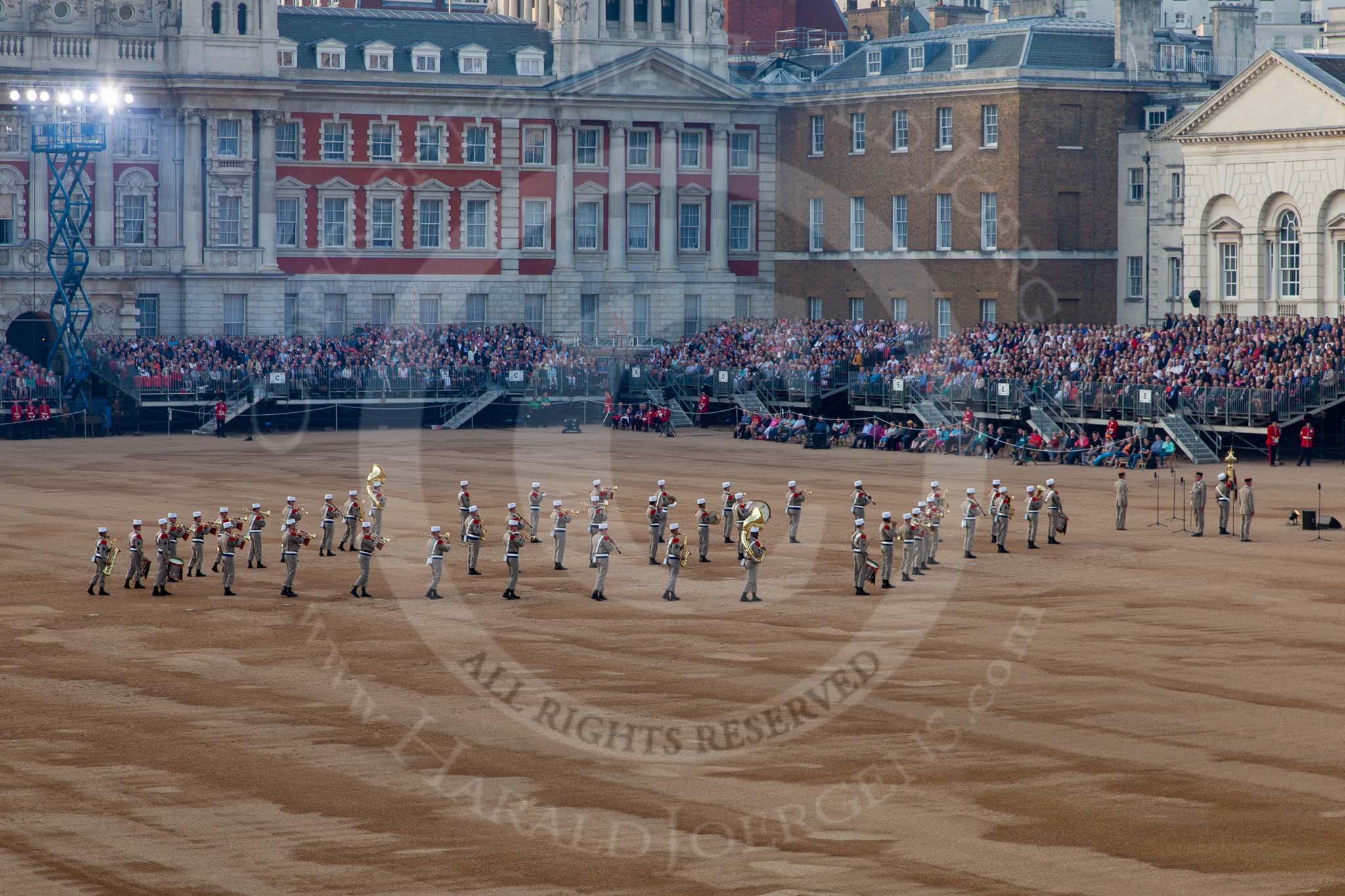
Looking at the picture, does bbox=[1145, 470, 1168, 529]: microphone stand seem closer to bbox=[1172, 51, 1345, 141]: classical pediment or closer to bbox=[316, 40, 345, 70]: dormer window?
bbox=[1172, 51, 1345, 141]: classical pediment

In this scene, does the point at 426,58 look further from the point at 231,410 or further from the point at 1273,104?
the point at 1273,104

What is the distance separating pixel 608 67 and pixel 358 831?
68.7 metres

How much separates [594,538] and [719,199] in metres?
54.4

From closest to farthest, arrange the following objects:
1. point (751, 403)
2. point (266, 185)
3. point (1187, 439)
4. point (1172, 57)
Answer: point (1187, 439)
point (751, 403)
point (1172, 57)
point (266, 185)

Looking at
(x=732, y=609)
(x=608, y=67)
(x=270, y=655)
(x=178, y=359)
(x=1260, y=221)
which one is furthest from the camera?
(x=608, y=67)

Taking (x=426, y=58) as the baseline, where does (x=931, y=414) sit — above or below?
below

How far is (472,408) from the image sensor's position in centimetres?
7519

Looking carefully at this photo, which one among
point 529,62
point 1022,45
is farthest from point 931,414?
point 529,62

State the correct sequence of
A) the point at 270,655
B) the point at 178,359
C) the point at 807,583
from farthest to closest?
the point at 178,359 → the point at 807,583 → the point at 270,655

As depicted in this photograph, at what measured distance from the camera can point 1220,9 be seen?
81.6 meters

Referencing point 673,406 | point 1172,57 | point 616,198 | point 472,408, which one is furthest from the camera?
point 616,198

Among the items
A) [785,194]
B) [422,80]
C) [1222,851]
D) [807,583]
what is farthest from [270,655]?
[785,194]

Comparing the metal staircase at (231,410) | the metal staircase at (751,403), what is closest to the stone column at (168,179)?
the metal staircase at (231,410)

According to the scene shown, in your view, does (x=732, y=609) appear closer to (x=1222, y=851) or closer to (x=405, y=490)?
(x=1222, y=851)
